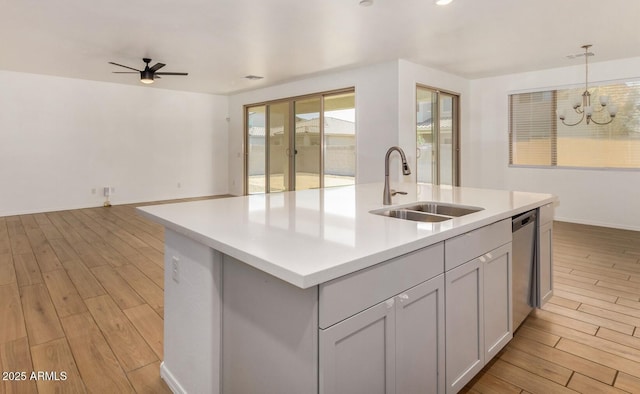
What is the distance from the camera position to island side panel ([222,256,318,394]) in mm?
1047

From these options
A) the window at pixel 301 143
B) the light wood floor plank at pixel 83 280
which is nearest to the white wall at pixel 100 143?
the window at pixel 301 143

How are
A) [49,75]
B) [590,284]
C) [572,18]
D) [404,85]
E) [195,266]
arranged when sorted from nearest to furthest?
1. [195,266]
2. [590,284]
3. [572,18]
4. [404,85]
5. [49,75]

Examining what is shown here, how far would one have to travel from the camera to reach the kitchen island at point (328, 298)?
1058 mm

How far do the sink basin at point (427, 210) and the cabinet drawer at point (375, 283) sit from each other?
53 centimetres

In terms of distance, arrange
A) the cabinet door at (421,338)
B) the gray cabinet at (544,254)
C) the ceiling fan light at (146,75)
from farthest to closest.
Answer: the ceiling fan light at (146,75) → the gray cabinet at (544,254) → the cabinet door at (421,338)

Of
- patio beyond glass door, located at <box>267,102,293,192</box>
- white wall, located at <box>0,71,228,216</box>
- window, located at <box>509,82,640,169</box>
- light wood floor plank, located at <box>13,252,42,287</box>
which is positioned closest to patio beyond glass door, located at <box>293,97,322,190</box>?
patio beyond glass door, located at <box>267,102,293,192</box>

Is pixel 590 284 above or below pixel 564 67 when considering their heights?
below

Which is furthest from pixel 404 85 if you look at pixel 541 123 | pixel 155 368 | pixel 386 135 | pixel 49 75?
pixel 49 75

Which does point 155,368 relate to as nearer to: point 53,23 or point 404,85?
point 53,23

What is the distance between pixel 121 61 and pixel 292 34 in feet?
9.94

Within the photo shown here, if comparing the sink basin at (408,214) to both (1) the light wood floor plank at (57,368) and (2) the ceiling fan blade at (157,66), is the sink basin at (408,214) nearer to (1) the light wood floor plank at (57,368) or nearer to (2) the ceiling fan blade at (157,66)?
(1) the light wood floor plank at (57,368)

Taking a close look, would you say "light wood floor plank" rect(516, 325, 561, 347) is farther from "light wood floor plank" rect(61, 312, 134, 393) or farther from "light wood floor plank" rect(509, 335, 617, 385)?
"light wood floor plank" rect(61, 312, 134, 393)

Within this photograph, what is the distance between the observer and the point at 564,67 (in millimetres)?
5707

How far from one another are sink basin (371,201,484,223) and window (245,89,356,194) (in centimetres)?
383
